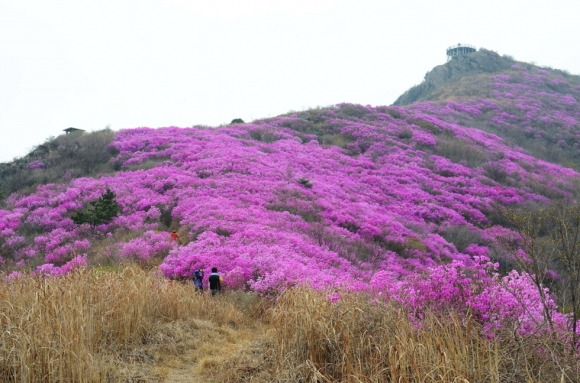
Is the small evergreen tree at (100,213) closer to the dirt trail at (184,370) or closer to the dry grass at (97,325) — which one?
the dry grass at (97,325)

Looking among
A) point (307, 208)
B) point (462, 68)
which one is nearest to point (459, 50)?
point (462, 68)

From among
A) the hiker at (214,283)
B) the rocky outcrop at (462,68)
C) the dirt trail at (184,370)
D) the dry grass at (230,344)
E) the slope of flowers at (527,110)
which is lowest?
the hiker at (214,283)

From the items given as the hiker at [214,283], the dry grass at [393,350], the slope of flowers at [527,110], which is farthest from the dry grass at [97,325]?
the slope of flowers at [527,110]

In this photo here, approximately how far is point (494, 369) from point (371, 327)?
1.67m

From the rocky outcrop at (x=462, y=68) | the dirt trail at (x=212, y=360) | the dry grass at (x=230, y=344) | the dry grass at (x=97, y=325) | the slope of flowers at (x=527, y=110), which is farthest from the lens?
the rocky outcrop at (x=462, y=68)

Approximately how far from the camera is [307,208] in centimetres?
1848

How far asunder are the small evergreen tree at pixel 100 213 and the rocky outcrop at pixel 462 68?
62.5 m

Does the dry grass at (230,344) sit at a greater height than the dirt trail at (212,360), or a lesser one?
greater

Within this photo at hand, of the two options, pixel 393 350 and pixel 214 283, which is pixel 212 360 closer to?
pixel 393 350

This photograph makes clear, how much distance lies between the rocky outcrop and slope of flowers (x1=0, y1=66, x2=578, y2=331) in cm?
3856

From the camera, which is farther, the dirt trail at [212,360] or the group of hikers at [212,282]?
the group of hikers at [212,282]

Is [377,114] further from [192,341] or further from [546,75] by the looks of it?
[546,75]

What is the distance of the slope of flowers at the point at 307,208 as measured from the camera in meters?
11.1

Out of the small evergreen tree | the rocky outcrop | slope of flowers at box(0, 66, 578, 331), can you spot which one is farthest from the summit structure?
the small evergreen tree
